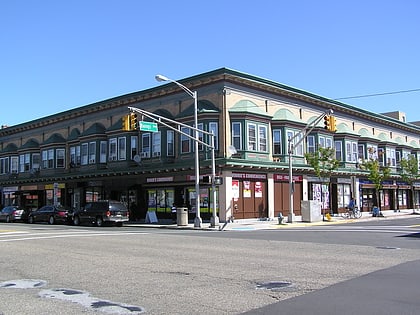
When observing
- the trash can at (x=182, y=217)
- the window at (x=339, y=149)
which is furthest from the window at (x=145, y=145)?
the window at (x=339, y=149)

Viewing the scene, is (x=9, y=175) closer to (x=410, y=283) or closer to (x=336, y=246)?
(x=336, y=246)

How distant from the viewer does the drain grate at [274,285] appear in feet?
29.0

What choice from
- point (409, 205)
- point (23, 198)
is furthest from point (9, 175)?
point (409, 205)

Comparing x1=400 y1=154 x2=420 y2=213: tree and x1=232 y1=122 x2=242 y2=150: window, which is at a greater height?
x1=232 y1=122 x2=242 y2=150: window

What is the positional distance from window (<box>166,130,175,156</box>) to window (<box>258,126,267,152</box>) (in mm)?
6845

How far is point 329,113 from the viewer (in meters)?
27.4

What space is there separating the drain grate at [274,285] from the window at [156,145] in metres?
28.6

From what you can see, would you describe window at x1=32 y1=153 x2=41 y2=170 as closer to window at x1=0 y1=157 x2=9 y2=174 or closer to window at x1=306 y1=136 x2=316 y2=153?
window at x1=0 y1=157 x2=9 y2=174

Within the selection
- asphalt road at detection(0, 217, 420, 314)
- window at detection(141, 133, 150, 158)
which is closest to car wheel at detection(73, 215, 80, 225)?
window at detection(141, 133, 150, 158)

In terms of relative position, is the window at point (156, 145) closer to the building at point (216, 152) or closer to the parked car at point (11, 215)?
the building at point (216, 152)

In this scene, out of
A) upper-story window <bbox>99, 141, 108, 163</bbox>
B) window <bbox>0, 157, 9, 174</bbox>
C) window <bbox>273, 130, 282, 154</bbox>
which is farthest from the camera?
window <bbox>0, 157, 9, 174</bbox>

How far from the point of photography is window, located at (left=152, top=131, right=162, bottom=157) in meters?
37.5

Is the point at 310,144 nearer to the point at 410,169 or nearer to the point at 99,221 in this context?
the point at 410,169

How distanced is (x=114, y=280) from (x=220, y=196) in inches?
903
